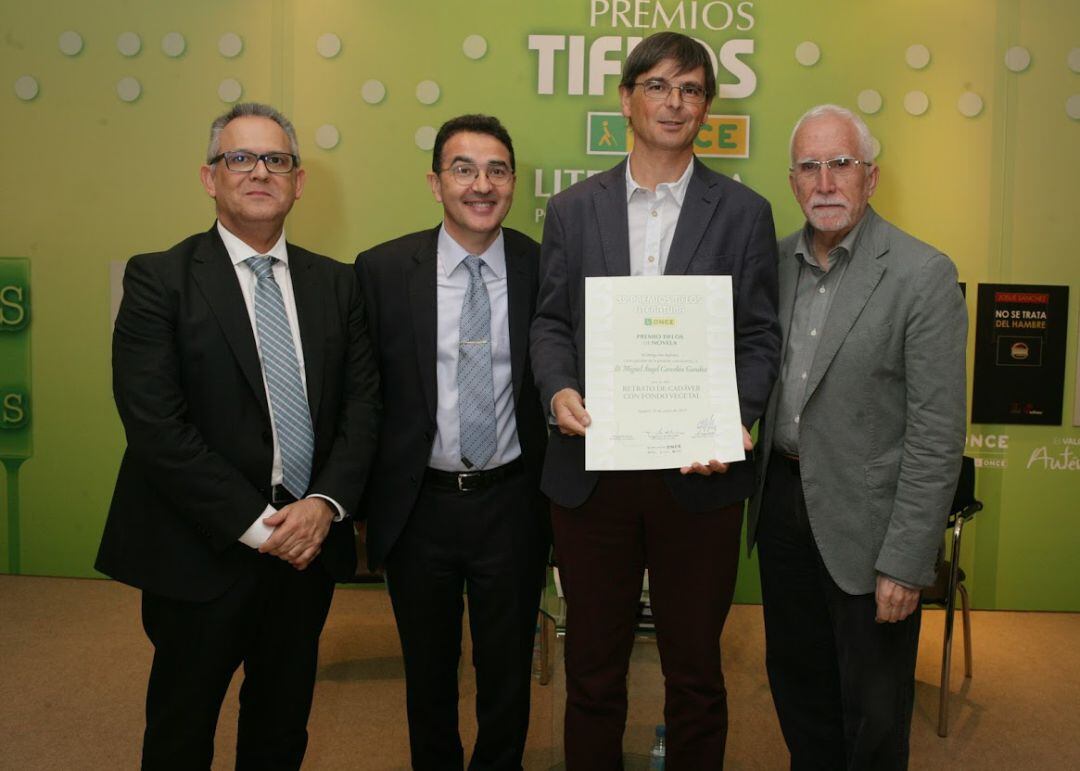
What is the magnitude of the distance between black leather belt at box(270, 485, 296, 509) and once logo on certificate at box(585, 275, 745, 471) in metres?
0.77

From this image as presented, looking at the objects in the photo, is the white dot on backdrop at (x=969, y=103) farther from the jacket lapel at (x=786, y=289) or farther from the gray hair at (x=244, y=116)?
the gray hair at (x=244, y=116)

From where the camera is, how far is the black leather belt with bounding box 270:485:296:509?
87.4 inches

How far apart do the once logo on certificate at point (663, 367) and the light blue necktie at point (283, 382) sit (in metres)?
0.73

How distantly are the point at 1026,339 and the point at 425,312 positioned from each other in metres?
3.33

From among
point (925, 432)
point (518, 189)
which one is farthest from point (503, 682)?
point (518, 189)

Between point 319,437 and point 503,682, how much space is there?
91 cm

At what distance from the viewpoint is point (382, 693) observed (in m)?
3.56

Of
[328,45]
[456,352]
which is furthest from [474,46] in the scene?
[456,352]

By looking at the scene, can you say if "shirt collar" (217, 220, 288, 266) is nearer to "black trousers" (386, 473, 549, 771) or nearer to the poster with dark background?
"black trousers" (386, 473, 549, 771)

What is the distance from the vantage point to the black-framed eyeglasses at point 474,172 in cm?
253

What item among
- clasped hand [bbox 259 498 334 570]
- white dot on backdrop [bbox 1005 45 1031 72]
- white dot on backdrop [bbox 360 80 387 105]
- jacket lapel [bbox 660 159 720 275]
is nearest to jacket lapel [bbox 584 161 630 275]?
jacket lapel [bbox 660 159 720 275]

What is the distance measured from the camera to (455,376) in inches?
99.6

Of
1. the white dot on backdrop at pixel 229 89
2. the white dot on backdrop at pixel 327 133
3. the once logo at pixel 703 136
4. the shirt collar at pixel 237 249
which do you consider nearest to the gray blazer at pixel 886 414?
the shirt collar at pixel 237 249

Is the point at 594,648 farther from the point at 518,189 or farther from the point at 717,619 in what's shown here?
the point at 518,189
